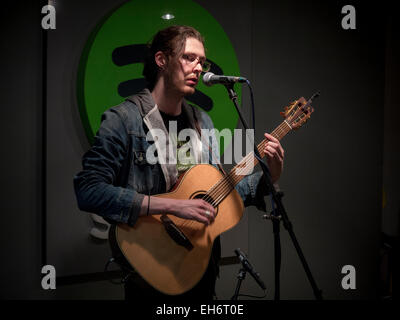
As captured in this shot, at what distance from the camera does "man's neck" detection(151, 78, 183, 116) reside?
5.56ft

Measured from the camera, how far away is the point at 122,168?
61.9 inches

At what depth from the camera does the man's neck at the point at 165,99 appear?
5.56ft

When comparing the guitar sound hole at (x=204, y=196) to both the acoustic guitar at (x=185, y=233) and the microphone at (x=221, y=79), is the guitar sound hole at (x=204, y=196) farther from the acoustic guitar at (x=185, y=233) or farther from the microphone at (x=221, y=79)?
the microphone at (x=221, y=79)

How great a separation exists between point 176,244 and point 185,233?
6 cm

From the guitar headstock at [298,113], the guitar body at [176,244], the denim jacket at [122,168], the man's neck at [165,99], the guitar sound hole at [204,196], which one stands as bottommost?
the guitar body at [176,244]

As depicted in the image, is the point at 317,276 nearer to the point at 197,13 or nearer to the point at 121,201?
the point at 121,201

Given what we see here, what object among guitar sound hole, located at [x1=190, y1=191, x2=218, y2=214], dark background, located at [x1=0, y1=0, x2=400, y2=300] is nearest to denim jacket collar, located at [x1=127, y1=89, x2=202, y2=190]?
guitar sound hole, located at [x1=190, y1=191, x2=218, y2=214]

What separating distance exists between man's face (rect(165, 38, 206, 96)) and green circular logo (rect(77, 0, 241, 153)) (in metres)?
0.44

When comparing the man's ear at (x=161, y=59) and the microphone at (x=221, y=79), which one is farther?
the man's ear at (x=161, y=59)

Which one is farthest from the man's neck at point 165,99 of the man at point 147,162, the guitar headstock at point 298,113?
the guitar headstock at point 298,113

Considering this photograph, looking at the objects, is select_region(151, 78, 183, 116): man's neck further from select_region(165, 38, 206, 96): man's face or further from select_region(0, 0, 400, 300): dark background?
select_region(0, 0, 400, 300): dark background

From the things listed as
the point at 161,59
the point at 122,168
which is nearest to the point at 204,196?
the point at 122,168
